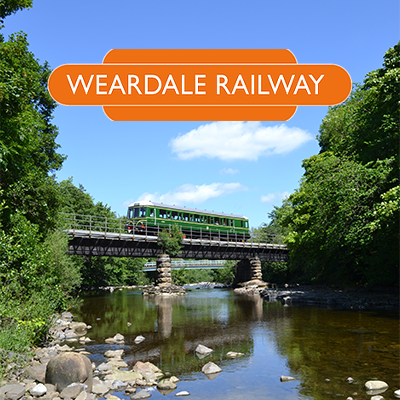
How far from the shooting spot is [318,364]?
10.6 m

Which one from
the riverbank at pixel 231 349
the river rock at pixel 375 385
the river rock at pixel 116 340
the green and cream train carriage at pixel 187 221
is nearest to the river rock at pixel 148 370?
the riverbank at pixel 231 349

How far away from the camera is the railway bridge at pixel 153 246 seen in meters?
34.1

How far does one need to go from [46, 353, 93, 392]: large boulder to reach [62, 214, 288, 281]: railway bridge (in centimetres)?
2297

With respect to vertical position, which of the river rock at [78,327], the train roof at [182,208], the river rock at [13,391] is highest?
the train roof at [182,208]

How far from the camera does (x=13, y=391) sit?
7.69m

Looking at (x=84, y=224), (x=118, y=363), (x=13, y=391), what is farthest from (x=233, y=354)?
(x=84, y=224)

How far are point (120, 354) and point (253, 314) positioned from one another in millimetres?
11598

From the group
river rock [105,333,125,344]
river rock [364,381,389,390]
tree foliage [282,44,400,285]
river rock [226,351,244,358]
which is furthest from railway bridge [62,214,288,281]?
river rock [364,381,389,390]

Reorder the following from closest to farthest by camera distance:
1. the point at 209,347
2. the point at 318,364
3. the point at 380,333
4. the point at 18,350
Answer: the point at 18,350
the point at 318,364
the point at 209,347
the point at 380,333

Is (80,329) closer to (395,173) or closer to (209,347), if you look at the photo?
(209,347)

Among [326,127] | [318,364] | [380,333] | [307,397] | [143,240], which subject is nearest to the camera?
[307,397]

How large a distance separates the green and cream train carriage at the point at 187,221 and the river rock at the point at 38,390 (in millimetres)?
28795

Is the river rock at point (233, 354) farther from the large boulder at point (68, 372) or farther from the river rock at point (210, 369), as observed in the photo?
the large boulder at point (68, 372)

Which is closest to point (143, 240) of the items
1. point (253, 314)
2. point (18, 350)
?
point (253, 314)
